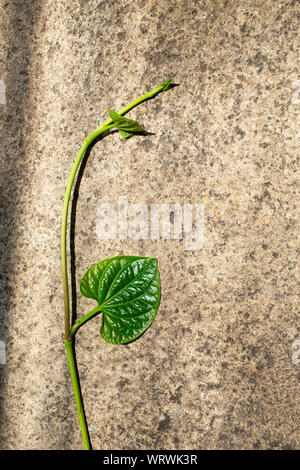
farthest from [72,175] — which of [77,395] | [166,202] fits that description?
[77,395]

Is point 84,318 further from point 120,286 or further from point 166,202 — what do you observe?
point 166,202

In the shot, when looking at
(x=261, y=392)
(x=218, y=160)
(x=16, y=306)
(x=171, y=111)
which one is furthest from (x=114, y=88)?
(x=261, y=392)

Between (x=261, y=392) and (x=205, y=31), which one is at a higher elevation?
(x=205, y=31)

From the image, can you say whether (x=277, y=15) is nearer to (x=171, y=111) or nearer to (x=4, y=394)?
(x=171, y=111)

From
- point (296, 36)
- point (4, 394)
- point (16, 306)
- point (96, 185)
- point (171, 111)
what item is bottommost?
point (4, 394)

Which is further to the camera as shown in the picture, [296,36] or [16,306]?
[16,306]

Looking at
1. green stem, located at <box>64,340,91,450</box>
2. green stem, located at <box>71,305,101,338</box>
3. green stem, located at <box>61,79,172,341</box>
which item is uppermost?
green stem, located at <box>61,79,172,341</box>
